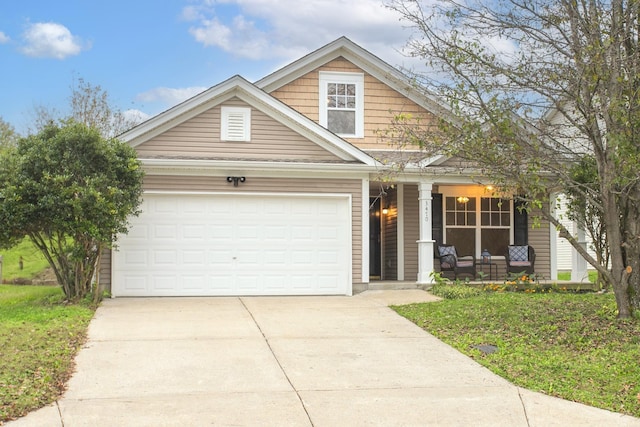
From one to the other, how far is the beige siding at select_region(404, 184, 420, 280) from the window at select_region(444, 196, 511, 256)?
31.4 inches

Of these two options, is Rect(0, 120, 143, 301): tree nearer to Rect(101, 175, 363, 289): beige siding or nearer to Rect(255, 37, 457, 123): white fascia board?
Rect(101, 175, 363, 289): beige siding

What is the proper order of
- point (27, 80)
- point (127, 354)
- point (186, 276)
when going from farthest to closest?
point (27, 80), point (186, 276), point (127, 354)

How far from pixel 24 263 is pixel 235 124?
41.8 feet

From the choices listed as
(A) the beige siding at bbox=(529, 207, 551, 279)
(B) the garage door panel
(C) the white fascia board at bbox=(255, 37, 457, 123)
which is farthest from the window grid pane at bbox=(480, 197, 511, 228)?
(B) the garage door panel

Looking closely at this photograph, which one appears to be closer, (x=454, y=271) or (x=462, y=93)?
(x=462, y=93)

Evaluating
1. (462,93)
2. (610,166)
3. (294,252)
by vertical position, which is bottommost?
(294,252)

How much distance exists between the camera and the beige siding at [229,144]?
557 inches

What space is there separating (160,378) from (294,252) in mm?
7162

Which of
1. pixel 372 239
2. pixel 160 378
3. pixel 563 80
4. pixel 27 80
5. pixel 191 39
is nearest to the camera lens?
pixel 160 378

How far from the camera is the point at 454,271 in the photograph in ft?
53.2

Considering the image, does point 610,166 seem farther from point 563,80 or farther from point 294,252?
point 294,252

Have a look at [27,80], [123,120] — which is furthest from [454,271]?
[27,80]

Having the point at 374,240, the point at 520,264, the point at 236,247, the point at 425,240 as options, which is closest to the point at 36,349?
the point at 236,247

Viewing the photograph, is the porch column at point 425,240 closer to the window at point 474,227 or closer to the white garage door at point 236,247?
the white garage door at point 236,247
